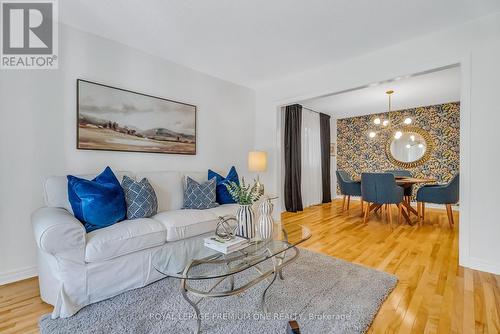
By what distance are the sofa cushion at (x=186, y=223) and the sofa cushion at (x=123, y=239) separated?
7 centimetres

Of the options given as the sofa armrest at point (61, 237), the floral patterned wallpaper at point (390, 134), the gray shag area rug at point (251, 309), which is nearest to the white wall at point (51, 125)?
the sofa armrest at point (61, 237)

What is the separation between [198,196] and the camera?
2697 mm

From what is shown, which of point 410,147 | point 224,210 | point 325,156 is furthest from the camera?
point 325,156

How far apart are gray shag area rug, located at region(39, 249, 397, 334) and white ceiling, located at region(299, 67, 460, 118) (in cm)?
274

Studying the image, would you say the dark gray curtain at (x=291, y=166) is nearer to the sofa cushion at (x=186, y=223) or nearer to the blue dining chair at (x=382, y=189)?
the blue dining chair at (x=382, y=189)

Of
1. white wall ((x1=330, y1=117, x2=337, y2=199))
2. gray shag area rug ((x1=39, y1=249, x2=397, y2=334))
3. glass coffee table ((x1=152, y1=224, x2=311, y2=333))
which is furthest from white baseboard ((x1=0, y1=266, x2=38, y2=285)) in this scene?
white wall ((x1=330, y1=117, x2=337, y2=199))

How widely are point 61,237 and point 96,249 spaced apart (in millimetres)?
230

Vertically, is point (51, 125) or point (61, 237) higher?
point (51, 125)

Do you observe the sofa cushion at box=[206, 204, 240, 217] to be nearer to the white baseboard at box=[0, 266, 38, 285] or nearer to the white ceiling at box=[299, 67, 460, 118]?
the white baseboard at box=[0, 266, 38, 285]

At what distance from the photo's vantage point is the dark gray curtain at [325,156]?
19.9ft

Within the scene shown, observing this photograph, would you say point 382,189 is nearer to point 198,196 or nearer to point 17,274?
point 198,196

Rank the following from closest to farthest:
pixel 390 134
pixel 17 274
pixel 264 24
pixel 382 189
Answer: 1. pixel 17 274
2. pixel 264 24
3. pixel 382 189
4. pixel 390 134
